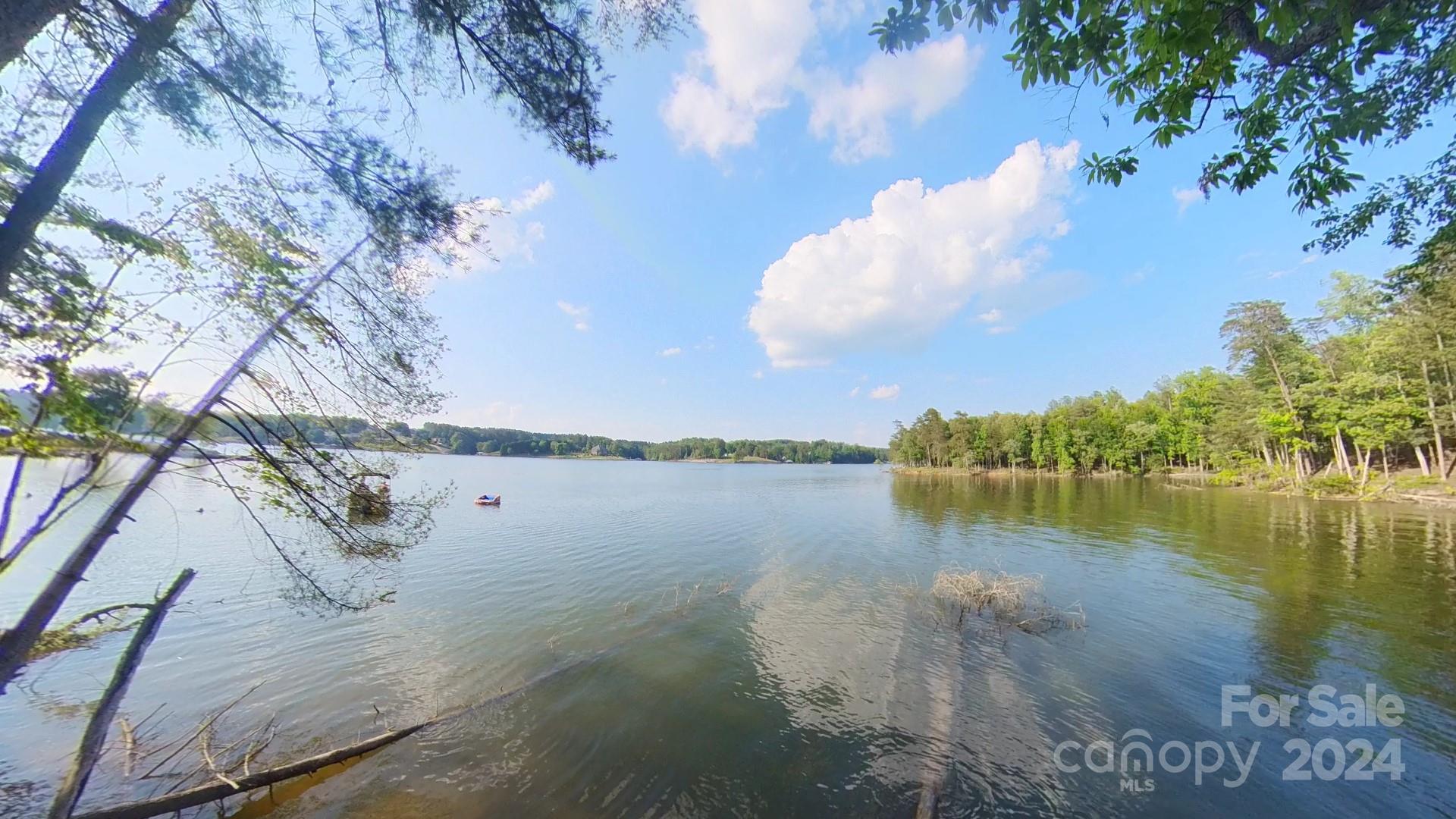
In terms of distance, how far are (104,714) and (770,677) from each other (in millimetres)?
9108

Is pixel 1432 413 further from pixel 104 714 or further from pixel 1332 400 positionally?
pixel 104 714

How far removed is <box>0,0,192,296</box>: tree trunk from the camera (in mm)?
3230

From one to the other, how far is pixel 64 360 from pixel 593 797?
7.68 metres

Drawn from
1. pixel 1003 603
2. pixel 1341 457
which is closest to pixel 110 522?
pixel 1003 603

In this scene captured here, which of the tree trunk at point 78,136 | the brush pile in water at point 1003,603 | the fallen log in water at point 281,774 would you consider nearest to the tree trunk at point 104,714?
the fallen log in water at point 281,774

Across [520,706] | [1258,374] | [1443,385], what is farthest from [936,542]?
[1258,374]

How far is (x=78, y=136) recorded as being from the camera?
11.7 ft

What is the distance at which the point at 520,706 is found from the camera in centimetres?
857

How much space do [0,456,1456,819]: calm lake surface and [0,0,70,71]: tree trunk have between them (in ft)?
13.5

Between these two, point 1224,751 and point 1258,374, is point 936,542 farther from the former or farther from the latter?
point 1258,374

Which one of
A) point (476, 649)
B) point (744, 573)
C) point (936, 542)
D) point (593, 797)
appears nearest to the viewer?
point (593, 797)

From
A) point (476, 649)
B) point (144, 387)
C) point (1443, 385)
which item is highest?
point (1443, 385)

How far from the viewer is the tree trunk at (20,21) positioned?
272 cm

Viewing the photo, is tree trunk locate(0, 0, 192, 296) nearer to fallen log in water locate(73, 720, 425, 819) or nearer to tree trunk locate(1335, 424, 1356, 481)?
fallen log in water locate(73, 720, 425, 819)
